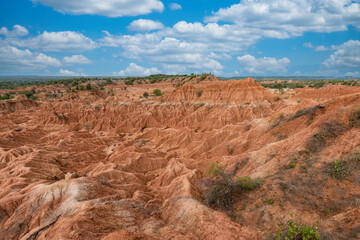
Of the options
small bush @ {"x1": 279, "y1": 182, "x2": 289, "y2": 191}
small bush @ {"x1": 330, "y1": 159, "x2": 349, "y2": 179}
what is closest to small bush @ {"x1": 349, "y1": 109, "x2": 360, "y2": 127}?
small bush @ {"x1": 330, "y1": 159, "x2": 349, "y2": 179}

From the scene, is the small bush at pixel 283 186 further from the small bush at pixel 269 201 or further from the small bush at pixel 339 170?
the small bush at pixel 339 170

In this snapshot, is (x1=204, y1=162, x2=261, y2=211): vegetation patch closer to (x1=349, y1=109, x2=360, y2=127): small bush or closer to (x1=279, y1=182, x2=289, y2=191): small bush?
(x1=279, y1=182, x2=289, y2=191): small bush

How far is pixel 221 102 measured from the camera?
137ft

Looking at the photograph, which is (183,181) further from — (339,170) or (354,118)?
(354,118)

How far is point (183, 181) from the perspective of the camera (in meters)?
16.8

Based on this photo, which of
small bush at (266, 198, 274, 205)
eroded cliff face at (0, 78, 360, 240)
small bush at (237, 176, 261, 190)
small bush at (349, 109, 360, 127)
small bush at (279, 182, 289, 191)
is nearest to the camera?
eroded cliff face at (0, 78, 360, 240)

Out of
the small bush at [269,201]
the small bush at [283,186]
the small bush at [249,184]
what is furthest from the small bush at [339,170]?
the small bush at [249,184]

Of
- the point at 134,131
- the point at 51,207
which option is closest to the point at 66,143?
the point at 134,131

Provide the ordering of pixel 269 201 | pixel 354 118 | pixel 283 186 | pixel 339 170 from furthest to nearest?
1. pixel 354 118
2. pixel 283 186
3. pixel 269 201
4. pixel 339 170

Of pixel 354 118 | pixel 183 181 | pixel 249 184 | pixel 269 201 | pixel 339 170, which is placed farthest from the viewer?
pixel 183 181

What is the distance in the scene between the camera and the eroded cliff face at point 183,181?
984cm

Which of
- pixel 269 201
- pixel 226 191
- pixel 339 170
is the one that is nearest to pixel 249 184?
pixel 226 191

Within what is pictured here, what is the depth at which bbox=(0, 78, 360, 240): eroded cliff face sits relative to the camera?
9844mm

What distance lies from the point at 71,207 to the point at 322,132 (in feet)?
57.2
